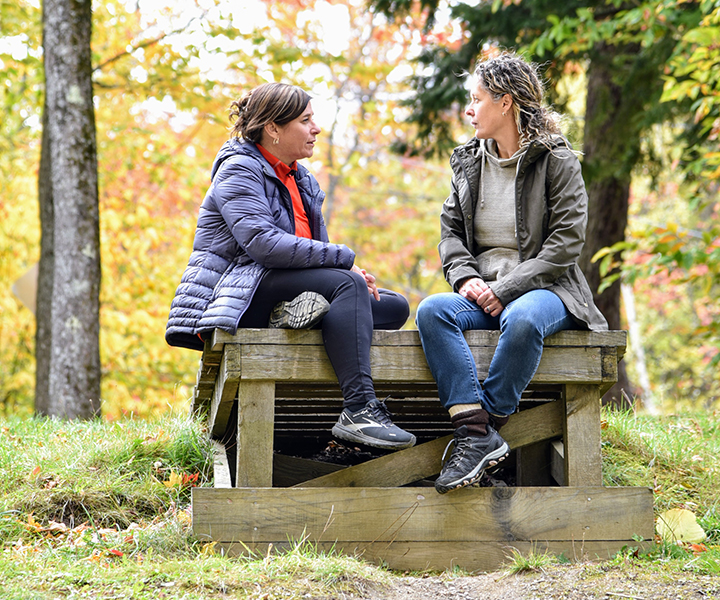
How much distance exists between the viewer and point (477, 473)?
2859mm

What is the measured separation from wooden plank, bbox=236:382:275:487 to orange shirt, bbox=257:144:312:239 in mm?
841

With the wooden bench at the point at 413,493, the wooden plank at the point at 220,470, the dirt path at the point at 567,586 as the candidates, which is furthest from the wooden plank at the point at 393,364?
the dirt path at the point at 567,586

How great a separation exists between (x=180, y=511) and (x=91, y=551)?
48 centimetres

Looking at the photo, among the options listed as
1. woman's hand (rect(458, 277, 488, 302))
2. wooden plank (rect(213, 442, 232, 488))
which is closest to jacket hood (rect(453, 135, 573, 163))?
woman's hand (rect(458, 277, 488, 302))

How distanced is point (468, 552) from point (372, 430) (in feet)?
2.09

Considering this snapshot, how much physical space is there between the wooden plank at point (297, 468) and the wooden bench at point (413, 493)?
621 millimetres

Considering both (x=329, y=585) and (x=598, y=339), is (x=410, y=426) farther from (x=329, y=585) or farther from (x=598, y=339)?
(x=329, y=585)

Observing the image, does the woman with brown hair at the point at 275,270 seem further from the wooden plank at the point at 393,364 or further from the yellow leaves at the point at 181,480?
the yellow leaves at the point at 181,480

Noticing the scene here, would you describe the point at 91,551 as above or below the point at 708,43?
below

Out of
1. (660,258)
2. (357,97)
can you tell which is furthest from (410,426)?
(357,97)

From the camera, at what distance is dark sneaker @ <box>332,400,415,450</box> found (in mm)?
2840

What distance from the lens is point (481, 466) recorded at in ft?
9.41

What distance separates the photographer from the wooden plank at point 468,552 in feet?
9.66

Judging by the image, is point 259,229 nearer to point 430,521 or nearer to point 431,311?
point 431,311
